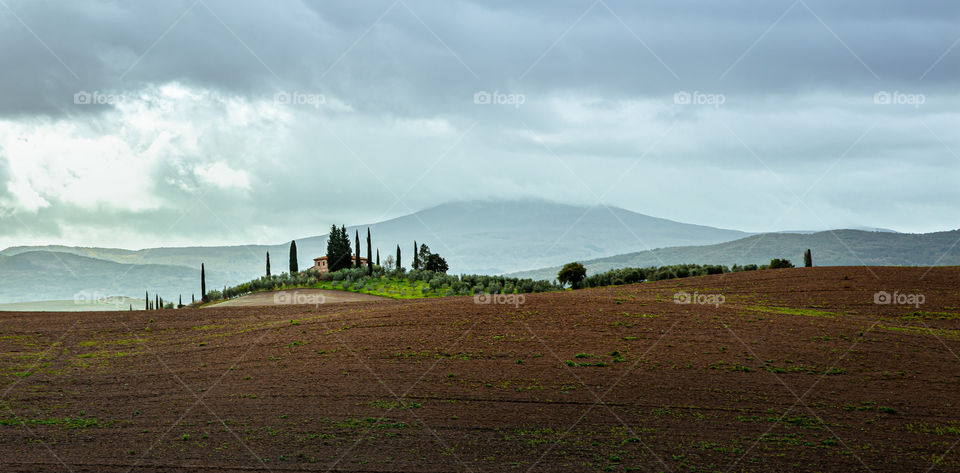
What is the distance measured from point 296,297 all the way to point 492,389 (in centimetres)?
3658

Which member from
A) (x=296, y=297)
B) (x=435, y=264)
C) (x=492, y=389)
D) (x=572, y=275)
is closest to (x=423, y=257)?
(x=435, y=264)

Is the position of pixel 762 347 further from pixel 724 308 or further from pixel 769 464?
pixel 769 464

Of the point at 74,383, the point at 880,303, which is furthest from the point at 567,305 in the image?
the point at 74,383

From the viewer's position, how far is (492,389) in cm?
2625

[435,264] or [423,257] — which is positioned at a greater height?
[423,257]

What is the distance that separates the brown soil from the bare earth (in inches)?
452

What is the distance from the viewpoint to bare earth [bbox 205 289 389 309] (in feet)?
186

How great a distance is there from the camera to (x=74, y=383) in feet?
95.6

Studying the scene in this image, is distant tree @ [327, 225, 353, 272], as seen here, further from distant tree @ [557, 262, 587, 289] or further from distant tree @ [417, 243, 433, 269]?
distant tree @ [557, 262, 587, 289]

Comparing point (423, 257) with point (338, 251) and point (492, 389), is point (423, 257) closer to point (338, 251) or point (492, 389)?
point (338, 251)

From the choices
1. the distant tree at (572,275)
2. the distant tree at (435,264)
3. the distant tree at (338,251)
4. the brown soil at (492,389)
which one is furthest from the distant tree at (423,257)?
the brown soil at (492,389)

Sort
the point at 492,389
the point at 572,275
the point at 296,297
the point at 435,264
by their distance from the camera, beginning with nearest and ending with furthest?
the point at 492,389
the point at 296,297
the point at 572,275
the point at 435,264

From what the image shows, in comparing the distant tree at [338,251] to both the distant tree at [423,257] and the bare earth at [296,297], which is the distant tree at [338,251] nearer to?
the distant tree at [423,257]

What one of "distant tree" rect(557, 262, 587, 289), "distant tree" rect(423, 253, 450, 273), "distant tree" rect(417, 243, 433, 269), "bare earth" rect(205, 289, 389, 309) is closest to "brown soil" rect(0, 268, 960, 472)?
"bare earth" rect(205, 289, 389, 309)
